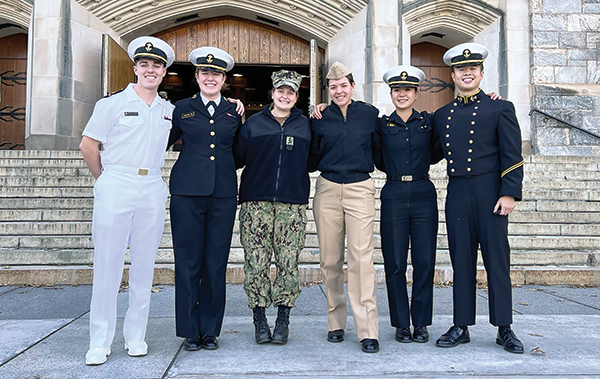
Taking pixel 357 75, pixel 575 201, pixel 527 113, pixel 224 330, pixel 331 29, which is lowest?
pixel 224 330

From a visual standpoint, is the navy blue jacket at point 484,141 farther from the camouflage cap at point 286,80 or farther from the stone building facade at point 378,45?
the stone building facade at point 378,45

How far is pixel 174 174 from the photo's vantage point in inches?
132

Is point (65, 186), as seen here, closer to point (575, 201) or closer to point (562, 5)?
point (575, 201)

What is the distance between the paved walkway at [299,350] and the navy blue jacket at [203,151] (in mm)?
1080

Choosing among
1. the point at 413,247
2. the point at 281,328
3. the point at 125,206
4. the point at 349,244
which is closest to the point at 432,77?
the point at 413,247

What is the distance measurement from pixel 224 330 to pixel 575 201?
5.56 m

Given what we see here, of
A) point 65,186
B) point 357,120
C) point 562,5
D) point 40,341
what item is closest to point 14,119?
point 65,186

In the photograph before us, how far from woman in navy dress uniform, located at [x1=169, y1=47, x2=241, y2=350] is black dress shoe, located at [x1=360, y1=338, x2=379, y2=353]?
982 millimetres

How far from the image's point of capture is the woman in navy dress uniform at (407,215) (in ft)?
11.5

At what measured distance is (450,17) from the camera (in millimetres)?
11430

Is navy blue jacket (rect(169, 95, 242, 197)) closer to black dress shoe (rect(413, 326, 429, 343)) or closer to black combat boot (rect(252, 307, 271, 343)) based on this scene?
black combat boot (rect(252, 307, 271, 343))

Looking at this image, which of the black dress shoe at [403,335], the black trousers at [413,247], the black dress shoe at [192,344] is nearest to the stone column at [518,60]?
the black trousers at [413,247]

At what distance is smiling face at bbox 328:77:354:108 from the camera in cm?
350

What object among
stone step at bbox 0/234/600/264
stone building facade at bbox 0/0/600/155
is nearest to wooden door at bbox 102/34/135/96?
stone building facade at bbox 0/0/600/155
